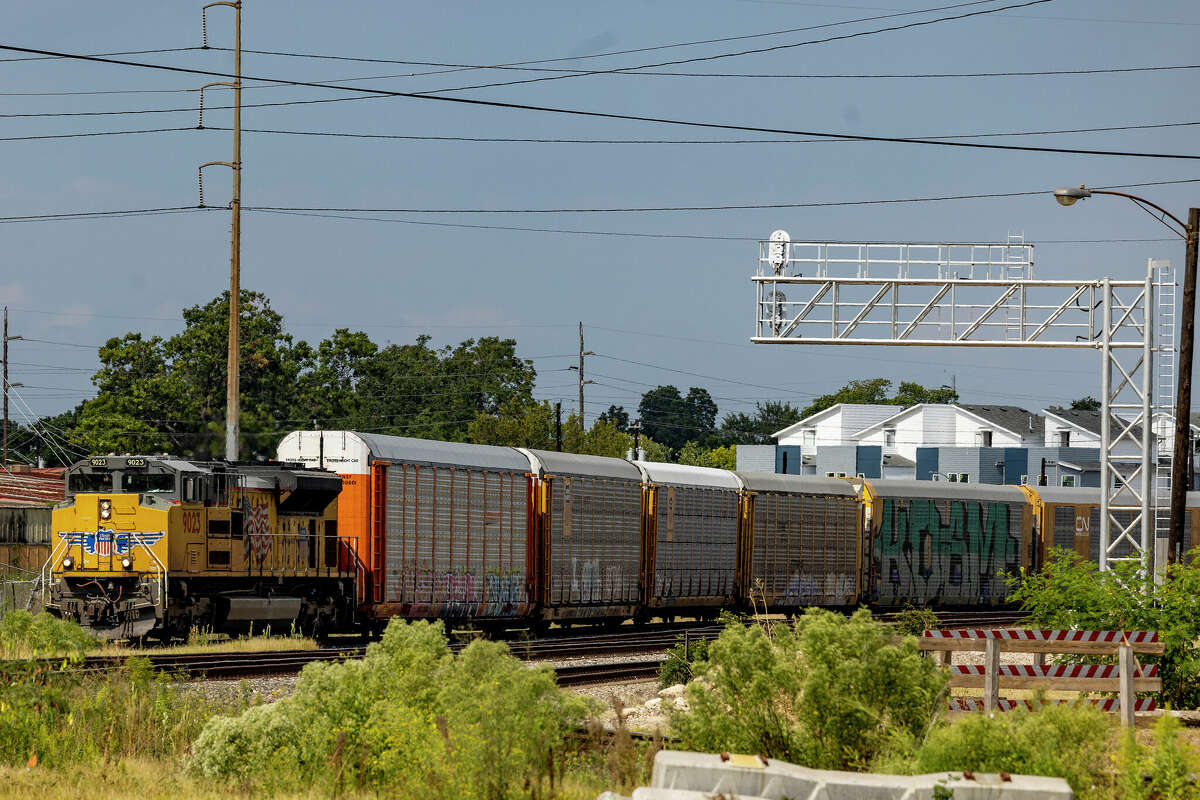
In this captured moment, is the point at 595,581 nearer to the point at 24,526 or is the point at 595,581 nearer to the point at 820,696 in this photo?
the point at 24,526

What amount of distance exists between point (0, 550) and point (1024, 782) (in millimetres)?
31101

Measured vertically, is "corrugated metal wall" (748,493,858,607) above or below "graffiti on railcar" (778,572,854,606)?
above

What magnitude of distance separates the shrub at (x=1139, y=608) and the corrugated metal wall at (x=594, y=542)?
1080cm

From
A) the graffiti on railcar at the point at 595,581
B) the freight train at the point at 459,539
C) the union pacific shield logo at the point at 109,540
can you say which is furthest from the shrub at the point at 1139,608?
the union pacific shield logo at the point at 109,540

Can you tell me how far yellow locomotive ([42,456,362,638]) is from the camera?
22.3 metres

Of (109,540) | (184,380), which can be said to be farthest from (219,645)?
(184,380)

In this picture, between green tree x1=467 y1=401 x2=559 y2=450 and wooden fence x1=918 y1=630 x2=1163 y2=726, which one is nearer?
wooden fence x1=918 y1=630 x2=1163 y2=726

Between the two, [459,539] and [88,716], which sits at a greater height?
[459,539]

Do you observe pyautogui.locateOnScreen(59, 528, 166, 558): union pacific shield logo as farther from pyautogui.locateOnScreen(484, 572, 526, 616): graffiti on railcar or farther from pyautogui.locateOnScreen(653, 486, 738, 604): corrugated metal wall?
pyautogui.locateOnScreen(653, 486, 738, 604): corrugated metal wall

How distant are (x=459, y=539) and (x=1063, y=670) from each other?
12155 mm

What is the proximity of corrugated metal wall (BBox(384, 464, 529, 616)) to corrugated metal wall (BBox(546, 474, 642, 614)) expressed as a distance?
876 mm

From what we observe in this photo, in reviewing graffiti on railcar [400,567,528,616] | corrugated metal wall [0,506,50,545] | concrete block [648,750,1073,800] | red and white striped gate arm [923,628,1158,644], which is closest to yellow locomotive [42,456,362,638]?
graffiti on railcar [400,567,528,616]

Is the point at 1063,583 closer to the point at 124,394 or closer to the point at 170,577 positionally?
the point at 170,577

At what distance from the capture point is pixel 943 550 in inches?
1542
